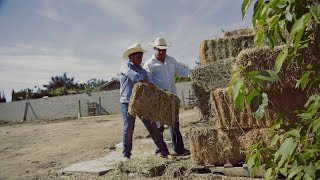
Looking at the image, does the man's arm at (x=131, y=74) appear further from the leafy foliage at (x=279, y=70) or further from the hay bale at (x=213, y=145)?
the leafy foliage at (x=279, y=70)

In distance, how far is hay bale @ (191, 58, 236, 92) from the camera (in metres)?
5.34

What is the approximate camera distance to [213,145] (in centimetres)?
505

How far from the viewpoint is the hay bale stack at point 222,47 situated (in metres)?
5.80

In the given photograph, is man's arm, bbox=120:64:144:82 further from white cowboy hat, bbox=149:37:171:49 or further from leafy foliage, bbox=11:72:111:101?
leafy foliage, bbox=11:72:111:101

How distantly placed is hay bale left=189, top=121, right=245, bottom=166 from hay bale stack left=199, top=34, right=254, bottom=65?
128 cm

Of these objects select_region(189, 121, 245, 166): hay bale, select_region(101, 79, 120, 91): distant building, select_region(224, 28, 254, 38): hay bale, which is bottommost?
select_region(189, 121, 245, 166): hay bale

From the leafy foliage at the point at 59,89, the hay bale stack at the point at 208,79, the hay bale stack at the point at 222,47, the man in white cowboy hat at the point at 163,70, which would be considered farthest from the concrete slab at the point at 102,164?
the leafy foliage at the point at 59,89

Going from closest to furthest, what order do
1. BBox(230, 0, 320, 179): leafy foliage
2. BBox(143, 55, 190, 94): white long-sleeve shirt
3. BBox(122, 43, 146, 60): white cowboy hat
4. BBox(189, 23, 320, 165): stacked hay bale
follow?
1. BBox(230, 0, 320, 179): leafy foliage
2. BBox(189, 23, 320, 165): stacked hay bale
3. BBox(122, 43, 146, 60): white cowboy hat
4. BBox(143, 55, 190, 94): white long-sleeve shirt

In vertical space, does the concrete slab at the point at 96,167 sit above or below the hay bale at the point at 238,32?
below

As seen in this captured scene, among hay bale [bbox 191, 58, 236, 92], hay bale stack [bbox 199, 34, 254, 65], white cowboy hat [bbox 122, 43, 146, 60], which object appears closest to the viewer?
hay bale [bbox 191, 58, 236, 92]

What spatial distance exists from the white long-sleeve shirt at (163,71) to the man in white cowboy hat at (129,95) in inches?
11.7

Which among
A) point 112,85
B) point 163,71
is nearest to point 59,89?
point 112,85

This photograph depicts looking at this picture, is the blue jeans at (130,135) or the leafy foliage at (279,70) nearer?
the leafy foliage at (279,70)

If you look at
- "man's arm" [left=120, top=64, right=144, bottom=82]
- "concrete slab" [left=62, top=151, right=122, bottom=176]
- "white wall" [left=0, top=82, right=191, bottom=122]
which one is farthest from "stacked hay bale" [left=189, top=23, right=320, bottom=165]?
"white wall" [left=0, top=82, right=191, bottom=122]
